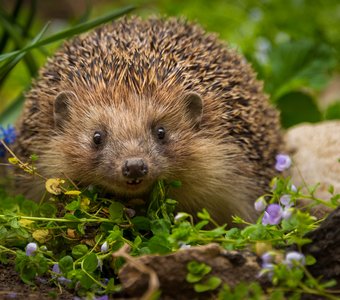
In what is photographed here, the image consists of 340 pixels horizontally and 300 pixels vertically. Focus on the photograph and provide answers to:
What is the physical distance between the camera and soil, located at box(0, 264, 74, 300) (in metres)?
2.75

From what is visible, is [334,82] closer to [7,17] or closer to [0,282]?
[7,17]

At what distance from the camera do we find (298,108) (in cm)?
525

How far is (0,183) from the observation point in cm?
447

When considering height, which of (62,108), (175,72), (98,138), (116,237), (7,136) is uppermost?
(175,72)

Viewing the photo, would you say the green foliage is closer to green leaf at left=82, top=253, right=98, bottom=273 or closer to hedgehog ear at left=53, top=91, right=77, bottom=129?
green leaf at left=82, top=253, right=98, bottom=273

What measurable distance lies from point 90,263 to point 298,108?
2.78 m

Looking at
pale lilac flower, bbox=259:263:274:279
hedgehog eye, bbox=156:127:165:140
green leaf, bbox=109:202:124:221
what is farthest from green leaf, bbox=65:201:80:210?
pale lilac flower, bbox=259:263:274:279

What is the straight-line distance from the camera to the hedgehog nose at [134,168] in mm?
3045

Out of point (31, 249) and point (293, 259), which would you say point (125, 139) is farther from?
point (293, 259)

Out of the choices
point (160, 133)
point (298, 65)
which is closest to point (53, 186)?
point (160, 133)

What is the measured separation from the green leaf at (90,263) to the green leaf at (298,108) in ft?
8.94

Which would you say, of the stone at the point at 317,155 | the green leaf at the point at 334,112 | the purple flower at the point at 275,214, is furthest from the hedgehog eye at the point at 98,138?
the green leaf at the point at 334,112

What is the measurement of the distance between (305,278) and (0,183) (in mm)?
2459

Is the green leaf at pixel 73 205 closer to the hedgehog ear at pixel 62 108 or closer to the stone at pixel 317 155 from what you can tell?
the hedgehog ear at pixel 62 108
